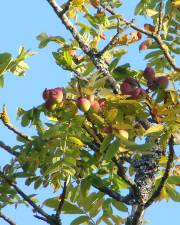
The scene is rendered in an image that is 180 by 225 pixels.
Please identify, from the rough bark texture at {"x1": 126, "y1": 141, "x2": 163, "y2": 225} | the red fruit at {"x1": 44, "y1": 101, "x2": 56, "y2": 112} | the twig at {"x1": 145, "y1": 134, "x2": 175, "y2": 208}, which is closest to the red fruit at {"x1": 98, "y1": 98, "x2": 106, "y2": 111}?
the red fruit at {"x1": 44, "y1": 101, "x2": 56, "y2": 112}

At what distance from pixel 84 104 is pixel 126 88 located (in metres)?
0.39

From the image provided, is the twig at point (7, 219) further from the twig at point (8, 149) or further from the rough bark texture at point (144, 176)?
the rough bark texture at point (144, 176)

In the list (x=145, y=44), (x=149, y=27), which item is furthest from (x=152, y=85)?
(x=145, y=44)

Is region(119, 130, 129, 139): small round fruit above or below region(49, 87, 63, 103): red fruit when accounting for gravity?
below

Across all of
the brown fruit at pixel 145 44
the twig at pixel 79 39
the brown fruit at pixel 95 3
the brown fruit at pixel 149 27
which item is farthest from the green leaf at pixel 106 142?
the brown fruit at pixel 145 44

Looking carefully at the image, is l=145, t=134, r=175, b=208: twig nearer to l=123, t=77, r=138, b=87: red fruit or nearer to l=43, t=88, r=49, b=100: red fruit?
l=123, t=77, r=138, b=87: red fruit

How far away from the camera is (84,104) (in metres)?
2.97

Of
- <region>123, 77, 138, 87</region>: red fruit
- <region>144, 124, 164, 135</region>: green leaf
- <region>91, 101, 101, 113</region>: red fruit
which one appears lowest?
<region>144, 124, 164, 135</region>: green leaf

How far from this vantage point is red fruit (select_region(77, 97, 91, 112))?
2973 mm

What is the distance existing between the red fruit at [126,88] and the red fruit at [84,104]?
33 cm

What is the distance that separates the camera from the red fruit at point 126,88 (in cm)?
326

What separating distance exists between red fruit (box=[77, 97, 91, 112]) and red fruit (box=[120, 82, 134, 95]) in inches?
12.9

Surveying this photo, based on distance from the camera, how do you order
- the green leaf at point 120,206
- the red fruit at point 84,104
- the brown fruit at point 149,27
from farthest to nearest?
the brown fruit at point 149,27, the green leaf at point 120,206, the red fruit at point 84,104

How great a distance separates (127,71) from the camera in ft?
11.9
